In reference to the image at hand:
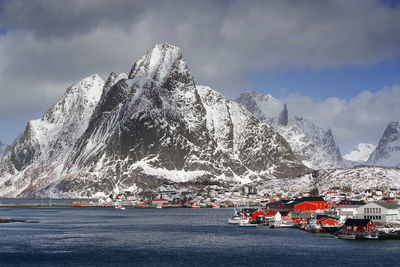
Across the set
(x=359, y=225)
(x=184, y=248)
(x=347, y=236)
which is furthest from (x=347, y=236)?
(x=184, y=248)

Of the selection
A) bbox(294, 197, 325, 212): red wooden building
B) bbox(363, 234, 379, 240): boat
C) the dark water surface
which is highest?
bbox(294, 197, 325, 212): red wooden building

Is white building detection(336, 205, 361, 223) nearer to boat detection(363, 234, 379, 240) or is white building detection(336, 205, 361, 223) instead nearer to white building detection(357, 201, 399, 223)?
white building detection(357, 201, 399, 223)

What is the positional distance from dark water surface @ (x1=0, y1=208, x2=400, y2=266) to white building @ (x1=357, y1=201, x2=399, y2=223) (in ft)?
58.9

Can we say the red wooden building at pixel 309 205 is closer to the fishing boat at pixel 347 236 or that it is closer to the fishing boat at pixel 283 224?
the fishing boat at pixel 283 224

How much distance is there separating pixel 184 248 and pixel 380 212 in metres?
52.8

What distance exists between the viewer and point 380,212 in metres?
142

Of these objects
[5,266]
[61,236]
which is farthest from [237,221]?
[5,266]

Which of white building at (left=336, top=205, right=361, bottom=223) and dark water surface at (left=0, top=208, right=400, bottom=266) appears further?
white building at (left=336, top=205, right=361, bottom=223)

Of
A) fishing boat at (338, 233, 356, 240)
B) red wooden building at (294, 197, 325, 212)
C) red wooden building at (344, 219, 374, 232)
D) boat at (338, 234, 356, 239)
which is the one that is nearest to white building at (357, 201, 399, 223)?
red wooden building at (344, 219, 374, 232)

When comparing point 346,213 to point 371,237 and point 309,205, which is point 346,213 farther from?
point 371,237

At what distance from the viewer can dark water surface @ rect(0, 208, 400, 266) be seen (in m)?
96.2

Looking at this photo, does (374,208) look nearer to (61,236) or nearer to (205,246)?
(205,246)

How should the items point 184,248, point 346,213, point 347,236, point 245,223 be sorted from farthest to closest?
point 245,223 < point 346,213 < point 347,236 < point 184,248

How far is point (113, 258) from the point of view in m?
99.9
